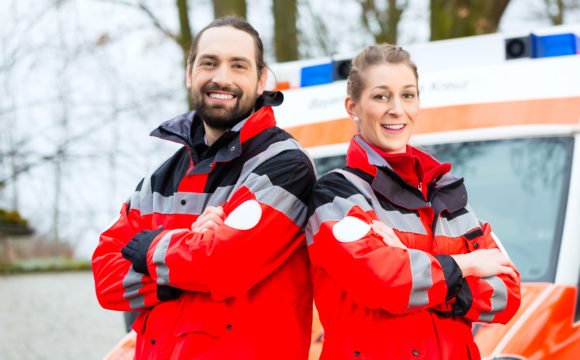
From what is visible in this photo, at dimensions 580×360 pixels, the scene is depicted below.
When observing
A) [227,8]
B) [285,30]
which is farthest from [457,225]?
[285,30]

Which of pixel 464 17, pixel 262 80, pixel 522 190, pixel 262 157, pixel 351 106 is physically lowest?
pixel 522 190

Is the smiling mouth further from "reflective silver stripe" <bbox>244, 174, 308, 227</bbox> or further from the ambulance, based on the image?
the ambulance

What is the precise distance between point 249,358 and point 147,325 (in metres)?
0.43

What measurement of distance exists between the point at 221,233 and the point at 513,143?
1961 millimetres

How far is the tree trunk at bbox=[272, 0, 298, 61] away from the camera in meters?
11.2

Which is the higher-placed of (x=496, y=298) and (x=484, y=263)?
(x=484, y=263)

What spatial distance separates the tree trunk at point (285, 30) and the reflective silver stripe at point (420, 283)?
891 cm

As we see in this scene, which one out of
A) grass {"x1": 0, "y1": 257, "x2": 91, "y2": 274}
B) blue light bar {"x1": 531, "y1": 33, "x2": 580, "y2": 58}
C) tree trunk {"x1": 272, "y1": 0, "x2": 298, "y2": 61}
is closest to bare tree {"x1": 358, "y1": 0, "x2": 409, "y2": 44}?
tree trunk {"x1": 272, "y1": 0, "x2": 298, "y2": 61}

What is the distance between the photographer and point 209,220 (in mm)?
2688

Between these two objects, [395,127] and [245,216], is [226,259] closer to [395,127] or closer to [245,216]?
[245,216]

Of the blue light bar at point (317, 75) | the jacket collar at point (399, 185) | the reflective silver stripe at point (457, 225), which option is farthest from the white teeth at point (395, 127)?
the blue light bar at point (317, 75)

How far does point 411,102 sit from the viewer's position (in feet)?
9.46

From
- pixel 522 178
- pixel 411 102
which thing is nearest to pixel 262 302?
pixel 411 102

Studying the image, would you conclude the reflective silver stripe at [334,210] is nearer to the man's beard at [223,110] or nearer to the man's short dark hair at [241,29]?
the man's beard at [223,110]
